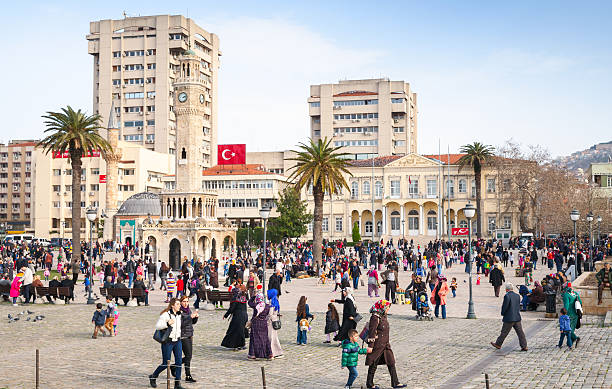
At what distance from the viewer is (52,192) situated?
340 ft

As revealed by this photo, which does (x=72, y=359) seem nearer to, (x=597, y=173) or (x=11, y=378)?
(x=11, y=378)

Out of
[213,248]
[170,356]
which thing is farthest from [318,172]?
[170,356]

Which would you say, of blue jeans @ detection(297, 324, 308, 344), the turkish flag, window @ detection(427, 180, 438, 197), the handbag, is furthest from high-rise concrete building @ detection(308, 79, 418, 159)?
the handbag

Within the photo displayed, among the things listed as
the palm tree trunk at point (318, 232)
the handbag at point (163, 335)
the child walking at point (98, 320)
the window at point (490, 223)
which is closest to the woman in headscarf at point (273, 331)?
the handbag at point (163, 335)

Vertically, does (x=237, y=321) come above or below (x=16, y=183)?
below

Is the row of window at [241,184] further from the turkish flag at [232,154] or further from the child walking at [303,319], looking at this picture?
the child walking at [303,319]

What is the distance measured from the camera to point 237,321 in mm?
15820

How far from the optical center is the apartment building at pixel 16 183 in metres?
115

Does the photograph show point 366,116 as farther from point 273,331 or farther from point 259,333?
point 259,333

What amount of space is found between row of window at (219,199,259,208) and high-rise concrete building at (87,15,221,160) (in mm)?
22877

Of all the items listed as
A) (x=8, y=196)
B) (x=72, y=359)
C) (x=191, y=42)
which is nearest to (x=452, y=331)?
(x=72, y=359)

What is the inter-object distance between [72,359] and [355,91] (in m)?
110

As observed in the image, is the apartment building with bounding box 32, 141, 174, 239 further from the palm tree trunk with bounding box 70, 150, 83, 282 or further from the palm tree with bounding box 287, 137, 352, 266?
the palm tree with bounding box 287, 137, 352, 266

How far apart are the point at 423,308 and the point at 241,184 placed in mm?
74137
